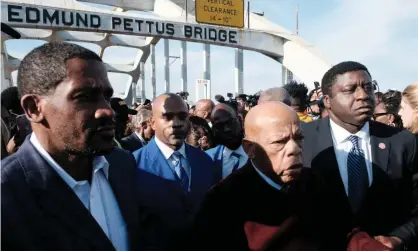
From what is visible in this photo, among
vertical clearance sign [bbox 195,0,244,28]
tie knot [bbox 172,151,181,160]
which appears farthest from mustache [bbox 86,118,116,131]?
vertical clearance sign [bbox 195,0,244,28]

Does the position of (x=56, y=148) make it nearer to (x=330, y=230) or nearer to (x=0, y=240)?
(x=0, y=240)

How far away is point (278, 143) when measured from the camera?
2074 millimetres

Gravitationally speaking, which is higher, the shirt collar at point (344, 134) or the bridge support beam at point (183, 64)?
the bridge support beam at point (183, 64)

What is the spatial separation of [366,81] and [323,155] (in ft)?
1.82

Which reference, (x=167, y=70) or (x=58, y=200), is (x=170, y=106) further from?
(x=167, y=70)

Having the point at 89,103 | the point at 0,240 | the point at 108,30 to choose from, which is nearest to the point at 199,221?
the point at 89,103

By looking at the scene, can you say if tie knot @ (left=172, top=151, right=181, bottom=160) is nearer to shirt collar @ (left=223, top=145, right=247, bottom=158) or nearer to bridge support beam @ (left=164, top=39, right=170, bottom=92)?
shirt collar @ (left=223, top=145, right=247, bottom=158)

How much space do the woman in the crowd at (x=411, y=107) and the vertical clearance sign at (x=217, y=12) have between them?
31.3ft

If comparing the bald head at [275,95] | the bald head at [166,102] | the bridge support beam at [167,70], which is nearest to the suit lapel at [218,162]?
the bald head at [166,102]

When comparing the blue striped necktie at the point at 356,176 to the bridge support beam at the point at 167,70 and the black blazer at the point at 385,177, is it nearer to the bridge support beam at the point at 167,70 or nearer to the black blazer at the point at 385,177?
the black blazer at the point at 385,177

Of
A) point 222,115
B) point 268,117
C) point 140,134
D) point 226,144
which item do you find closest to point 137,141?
point 140,134

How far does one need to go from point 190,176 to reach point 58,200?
149 centimetres

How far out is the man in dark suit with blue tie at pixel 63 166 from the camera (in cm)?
148

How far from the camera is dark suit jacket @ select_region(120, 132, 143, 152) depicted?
4423mm
